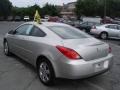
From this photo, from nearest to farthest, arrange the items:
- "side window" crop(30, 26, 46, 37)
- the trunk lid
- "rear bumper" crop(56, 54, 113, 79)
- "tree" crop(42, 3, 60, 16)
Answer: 1. "rear bumper" crop(56, 54, 113, 79)
2. the trunk lid
3. "side window" crop(30, 26, 46, 37)
4. "tree" crop(42, 3, 60, 16)

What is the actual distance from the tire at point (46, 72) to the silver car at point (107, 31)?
14.3 metres

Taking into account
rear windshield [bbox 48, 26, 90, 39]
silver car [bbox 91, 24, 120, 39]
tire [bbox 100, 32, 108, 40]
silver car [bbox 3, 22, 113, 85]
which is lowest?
tire [bbox 100, 32, 108, 40]

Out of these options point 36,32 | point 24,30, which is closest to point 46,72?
point 36,32

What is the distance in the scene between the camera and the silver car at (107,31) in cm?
1956

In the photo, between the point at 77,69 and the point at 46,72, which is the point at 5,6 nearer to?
the point at 46,72

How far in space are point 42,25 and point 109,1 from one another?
201 ft

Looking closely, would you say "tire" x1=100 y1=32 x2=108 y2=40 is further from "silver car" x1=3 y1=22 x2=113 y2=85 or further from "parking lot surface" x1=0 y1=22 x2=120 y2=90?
"silver car" x1=3 y1=22 x2=113 y2=85

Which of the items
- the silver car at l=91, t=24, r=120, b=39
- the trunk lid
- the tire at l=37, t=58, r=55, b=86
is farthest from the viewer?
the silver car at l=91, t=24, r=120, b=39

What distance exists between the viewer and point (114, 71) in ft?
23.3

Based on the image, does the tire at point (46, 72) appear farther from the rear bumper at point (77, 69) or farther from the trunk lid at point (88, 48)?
the trunk lid at point (88, 48)

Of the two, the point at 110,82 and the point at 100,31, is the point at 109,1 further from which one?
the point at 110,82

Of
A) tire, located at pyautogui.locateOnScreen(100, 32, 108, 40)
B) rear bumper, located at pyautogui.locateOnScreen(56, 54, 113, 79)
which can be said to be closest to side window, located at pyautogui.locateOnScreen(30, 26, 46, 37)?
rear bumper, located at pyautogui.locateOnScreen(56, 54, 113, 79)

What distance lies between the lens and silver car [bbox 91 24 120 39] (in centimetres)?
1956

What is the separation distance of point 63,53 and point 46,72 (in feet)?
2.46
